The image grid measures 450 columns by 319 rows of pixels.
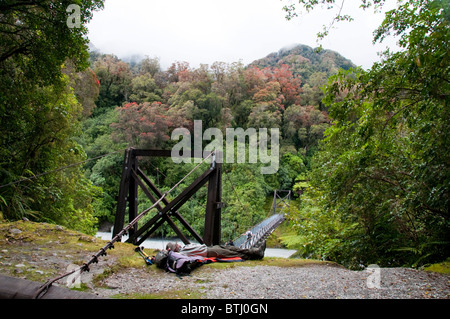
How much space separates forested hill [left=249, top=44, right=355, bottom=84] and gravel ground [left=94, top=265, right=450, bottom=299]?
23700mm

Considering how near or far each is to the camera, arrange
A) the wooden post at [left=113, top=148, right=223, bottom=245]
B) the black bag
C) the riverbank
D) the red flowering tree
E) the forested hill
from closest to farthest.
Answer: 1. the riverbank
2. the black bag
3. the wooden post at [left=113, top=148, right=223, bottom=245]
4. the red flowering tree
5. the forested hill

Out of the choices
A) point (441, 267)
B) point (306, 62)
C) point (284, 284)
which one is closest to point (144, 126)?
point (284, 284)

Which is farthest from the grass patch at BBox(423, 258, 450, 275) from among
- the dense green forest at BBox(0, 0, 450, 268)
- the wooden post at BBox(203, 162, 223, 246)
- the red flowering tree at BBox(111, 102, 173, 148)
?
the red flowering tree at BBox(111, 102, 173, 148)

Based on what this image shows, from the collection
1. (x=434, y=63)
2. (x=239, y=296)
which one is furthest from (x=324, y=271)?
(x=434, y=63)

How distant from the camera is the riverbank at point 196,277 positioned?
5.16 feet

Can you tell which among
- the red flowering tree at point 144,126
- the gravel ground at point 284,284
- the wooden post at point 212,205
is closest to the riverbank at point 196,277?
the gravel ground at point 284,284

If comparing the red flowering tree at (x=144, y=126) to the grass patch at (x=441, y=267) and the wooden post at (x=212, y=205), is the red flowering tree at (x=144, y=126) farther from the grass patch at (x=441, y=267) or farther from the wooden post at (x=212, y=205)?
the grass patch at (x=441, y=267)

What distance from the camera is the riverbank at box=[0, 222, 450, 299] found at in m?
1.57

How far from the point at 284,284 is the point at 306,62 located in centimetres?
3374

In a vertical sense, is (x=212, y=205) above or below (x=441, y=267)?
above

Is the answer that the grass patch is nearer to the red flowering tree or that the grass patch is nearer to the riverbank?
the riverbank

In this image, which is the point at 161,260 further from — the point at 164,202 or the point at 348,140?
the point at 348,140

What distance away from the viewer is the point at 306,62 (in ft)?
105
